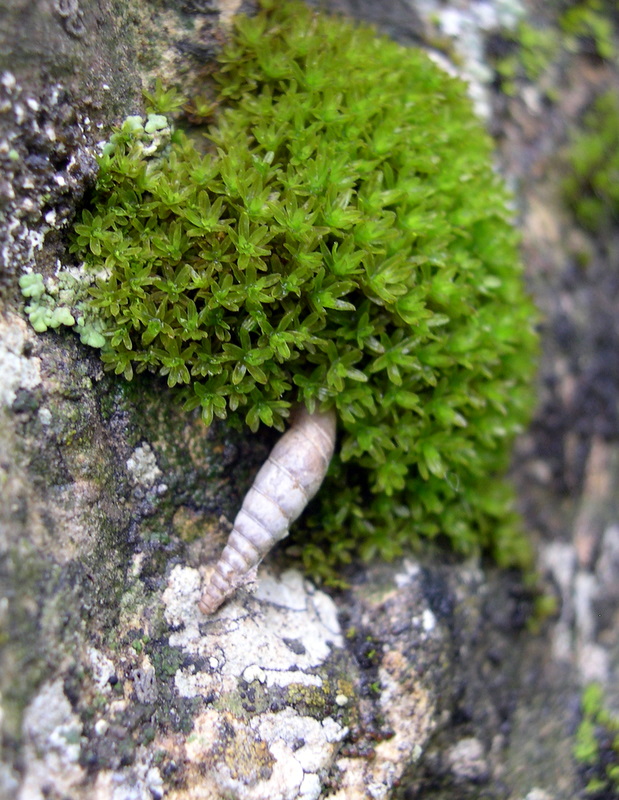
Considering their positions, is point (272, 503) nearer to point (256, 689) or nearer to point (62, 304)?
point (256, 689)

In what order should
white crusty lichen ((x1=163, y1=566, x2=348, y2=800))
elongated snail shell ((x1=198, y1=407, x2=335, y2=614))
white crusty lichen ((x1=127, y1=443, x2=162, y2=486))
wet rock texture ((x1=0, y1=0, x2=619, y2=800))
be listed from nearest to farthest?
wet rock texture ((x1=0, y1=0, x2=619, y2=800))
white crusty lichen ((x1=163, y1=566, x2=348, y2=800))
elongated snail shell ((x1=198, y1=407, x2=335, y2=614))
white crusty lichen ((x1=127, y1=443, x2=162, y2=486))

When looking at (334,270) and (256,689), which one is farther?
(334,270)

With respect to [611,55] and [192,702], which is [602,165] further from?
[192,702]

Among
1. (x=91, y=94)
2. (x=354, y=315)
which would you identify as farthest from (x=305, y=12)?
(x=354, y=315)

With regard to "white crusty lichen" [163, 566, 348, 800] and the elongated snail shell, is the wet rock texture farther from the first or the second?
the elongated snail shell

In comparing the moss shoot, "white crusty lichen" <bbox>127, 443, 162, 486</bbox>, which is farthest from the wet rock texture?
the moss shoot

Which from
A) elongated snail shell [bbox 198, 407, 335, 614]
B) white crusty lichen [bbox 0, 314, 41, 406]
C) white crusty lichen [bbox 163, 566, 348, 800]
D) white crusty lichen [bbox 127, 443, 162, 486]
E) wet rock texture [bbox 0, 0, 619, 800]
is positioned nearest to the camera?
wet rock texture [bbox 0, 0, 619, 800]

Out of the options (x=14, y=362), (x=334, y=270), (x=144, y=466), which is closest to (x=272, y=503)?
(x=144, y=466)

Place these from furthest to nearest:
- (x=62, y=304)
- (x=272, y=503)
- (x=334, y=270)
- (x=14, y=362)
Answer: (x=334, y=270) → (x=272, y=503) → (x=62, y=304) → (x=14, y=362)
